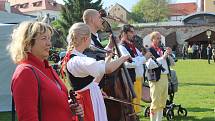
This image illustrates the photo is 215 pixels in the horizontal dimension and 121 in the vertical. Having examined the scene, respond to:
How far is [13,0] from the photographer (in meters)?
133

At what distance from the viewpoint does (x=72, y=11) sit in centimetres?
4991

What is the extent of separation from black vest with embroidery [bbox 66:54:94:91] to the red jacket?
0.75m

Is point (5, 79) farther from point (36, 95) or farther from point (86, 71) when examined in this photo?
point (36, 95)

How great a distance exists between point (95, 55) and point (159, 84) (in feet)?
10.7

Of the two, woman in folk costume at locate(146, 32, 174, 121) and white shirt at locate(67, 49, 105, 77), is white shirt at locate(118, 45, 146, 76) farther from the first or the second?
white shirt at locate(67, 49, 105, 77)

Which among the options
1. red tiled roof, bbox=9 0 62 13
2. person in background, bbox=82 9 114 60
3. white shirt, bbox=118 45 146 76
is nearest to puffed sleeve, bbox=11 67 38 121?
person in background, bbox=82 9 114 60

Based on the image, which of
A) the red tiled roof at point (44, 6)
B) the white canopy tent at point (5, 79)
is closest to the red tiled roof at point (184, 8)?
the red tiled roof at point (44, 6)

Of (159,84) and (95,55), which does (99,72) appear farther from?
(159,84)

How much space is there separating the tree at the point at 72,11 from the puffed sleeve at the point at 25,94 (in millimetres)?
44435

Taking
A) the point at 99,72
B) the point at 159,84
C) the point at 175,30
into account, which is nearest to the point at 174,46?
the point at 175,30

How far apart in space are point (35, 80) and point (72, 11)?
47.3 metres

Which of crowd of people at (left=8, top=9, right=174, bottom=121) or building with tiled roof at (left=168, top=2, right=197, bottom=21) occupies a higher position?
building with tiled roof at (left=168, top=2, right=197, bottom=21)

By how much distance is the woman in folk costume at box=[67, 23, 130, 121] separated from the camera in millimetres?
4035

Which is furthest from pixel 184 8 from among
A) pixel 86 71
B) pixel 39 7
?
pixel 86 71
